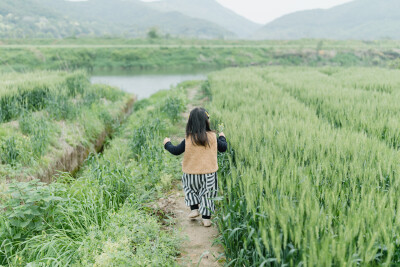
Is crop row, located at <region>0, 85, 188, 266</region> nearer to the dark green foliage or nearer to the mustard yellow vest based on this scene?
the dark green foliage

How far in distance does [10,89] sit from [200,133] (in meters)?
6.35

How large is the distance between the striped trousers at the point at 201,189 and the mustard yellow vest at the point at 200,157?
89mm

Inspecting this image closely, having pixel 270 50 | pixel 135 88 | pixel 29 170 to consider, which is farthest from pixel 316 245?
pixel 270 50

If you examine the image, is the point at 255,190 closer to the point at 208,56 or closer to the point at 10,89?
the point at 10,89

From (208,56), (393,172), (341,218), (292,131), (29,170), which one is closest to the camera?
(341,218)

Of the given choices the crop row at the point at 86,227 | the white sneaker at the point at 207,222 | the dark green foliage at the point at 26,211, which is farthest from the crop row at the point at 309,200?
the dark green foliage at the point at 26,211

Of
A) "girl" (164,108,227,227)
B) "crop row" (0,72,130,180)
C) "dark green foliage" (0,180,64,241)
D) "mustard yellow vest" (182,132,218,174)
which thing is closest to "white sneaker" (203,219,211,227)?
"girl" (164,108,227,227)

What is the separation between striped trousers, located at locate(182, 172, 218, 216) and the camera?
122 inches

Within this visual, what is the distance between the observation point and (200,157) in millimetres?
3070

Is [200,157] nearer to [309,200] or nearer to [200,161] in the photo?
[200,161]

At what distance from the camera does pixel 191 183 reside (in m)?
3.18

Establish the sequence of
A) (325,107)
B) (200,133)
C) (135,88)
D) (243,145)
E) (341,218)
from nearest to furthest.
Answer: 1. (341,218)
2. (200,133)
3. (243,145)
4. (325,107)
5. (135,88)

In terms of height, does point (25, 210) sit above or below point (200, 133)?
below

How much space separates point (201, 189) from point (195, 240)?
0.58m
